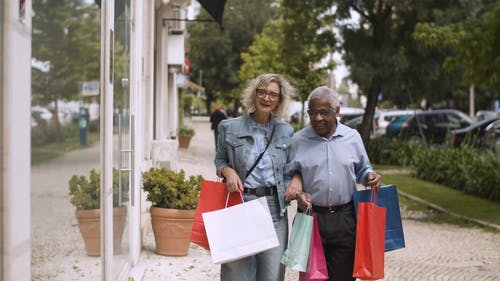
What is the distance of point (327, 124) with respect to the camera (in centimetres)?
440

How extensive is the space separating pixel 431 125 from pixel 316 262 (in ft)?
73.2

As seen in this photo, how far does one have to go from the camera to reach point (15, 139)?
253cm

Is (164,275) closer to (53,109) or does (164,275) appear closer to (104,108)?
(104,108)

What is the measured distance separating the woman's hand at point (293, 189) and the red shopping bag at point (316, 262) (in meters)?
0.24

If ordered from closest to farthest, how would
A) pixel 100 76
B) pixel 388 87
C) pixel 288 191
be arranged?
pixel 288 191 → pixel 100 76 → pixel 388 87

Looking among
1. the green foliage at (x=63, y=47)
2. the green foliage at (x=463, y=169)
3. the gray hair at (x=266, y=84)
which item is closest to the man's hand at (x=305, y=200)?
the gray hair at (x=266, y=84)

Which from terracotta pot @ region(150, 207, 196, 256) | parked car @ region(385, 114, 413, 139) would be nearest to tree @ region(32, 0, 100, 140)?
terracotta pot @ region(150, 207, 196, 256)

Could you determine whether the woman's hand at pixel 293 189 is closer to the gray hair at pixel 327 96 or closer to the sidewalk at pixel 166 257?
the gray hair at pixel 327 96

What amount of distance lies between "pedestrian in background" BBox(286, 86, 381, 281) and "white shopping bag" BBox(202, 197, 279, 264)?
35cm

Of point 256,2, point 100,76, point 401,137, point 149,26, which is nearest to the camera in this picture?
point 100,76

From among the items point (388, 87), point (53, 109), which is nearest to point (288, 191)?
point (53, 109)

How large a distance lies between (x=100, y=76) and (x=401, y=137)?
890 inches

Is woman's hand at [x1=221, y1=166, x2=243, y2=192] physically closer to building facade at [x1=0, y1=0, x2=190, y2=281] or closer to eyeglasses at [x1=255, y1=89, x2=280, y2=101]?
eyeglasses at [x1=255, y1=89, x2=280, y2=101]

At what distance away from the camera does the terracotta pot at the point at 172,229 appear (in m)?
7.69
